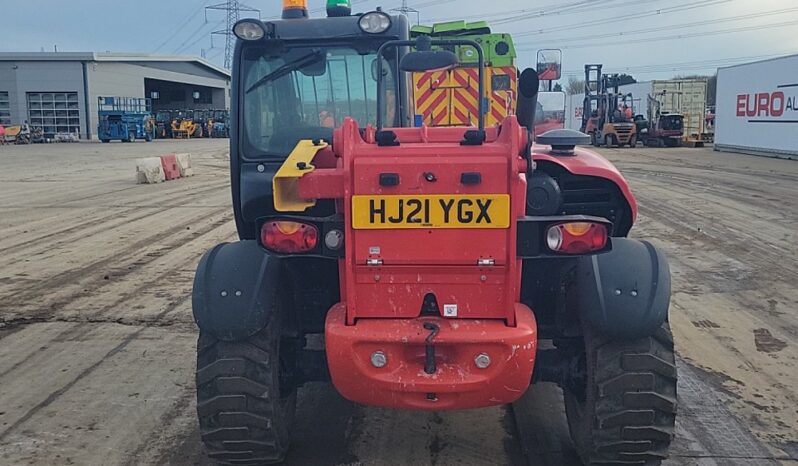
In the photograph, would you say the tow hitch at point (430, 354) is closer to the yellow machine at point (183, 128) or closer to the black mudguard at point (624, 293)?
the black mudguard at point (624, 293)

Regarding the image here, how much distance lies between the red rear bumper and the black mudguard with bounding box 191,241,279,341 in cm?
39

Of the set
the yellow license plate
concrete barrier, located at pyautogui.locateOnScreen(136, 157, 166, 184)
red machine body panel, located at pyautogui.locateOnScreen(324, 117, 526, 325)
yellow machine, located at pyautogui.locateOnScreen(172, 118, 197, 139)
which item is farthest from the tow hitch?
yellow machine, located at pyautogui.locateOnScreen(172, 118, 197, 139)

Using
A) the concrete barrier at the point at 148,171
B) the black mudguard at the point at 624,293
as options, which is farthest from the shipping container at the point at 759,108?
the black mudguard at the point at 624,293

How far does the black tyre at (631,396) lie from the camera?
346 centimetres

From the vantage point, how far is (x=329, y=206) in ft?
13.0


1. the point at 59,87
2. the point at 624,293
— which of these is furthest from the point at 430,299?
the point at 59,87

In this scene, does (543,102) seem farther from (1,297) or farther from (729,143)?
(729,143)

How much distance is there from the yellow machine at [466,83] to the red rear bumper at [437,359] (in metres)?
4.17

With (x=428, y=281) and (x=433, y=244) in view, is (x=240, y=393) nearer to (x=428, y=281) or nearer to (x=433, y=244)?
(x=428, y=281)

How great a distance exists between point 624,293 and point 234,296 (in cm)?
172

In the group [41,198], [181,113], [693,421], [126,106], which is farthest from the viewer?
[181,113]

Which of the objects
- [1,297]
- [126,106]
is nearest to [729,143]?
[1,297]

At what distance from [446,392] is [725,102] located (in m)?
31.4

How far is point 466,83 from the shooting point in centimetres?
806
